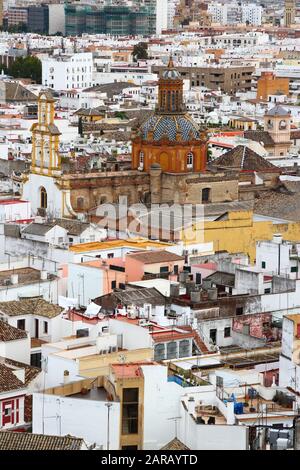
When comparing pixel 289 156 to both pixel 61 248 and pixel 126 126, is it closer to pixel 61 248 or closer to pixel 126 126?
pixel 126 126

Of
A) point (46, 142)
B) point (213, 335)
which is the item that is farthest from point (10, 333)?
point (46, 142)

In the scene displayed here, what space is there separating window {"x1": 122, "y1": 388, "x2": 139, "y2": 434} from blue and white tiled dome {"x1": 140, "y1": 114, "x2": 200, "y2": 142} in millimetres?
18909

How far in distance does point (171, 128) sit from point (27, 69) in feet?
163

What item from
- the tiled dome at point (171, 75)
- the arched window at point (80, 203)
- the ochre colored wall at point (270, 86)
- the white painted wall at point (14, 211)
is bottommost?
the ochre colored wall at point (270, 86)

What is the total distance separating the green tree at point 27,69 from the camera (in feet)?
284

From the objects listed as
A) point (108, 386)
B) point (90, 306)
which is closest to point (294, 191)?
point (90, 306)

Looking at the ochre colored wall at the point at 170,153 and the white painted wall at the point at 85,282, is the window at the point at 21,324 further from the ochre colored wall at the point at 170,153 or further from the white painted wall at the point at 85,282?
the ochre colored wall at the point at 170,153

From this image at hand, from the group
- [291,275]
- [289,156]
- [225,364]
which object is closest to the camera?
[225,364]

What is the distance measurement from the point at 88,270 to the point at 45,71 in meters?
53.9

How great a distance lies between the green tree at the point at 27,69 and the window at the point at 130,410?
218 feet

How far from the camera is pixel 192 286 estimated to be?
89.6ft

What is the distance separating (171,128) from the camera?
38781mm

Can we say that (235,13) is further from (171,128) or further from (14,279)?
(14,279)

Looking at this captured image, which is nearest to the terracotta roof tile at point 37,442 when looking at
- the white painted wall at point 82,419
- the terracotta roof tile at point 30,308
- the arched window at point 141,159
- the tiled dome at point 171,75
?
the white painted wall at point 82,419
